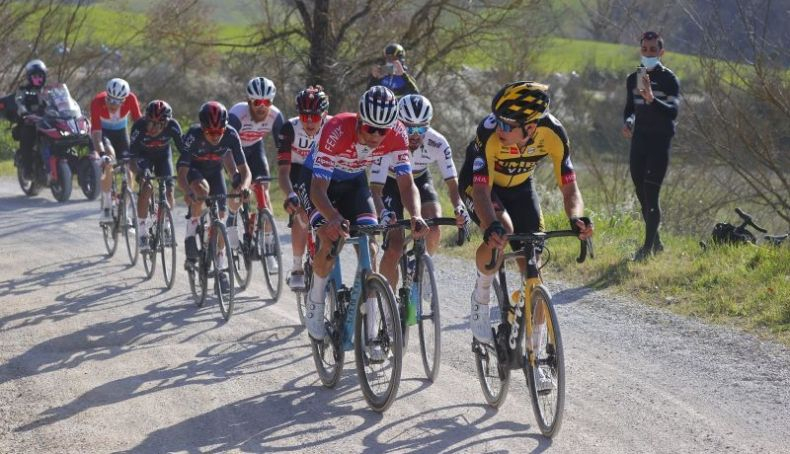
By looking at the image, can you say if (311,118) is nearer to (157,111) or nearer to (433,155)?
(433,155)

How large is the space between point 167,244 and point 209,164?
1.30 meters

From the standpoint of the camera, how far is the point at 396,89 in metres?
12.0

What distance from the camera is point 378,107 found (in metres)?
6.69

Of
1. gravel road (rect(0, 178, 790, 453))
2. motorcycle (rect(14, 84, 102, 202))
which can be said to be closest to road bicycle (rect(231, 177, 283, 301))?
gravel road (rect(0, 178, 790, 453))

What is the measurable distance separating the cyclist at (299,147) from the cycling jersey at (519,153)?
2451 mm

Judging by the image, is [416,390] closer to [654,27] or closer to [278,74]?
[654,27]

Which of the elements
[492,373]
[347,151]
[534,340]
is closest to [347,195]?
[347,151]

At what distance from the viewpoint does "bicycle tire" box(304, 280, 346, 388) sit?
7203 millimetres

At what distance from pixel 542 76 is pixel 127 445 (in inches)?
758

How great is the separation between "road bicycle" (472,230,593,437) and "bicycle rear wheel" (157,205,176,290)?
5175mm

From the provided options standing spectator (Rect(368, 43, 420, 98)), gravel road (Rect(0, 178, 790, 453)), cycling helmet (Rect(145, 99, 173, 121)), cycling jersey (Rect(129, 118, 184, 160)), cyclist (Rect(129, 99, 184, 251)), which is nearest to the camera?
gravel road (Rect(0, 178, 790, 453))

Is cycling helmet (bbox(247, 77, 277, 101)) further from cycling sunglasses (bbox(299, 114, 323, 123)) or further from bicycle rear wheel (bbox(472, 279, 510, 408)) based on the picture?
bicycle rear wheel (bbox(472, 279, 510, 408))

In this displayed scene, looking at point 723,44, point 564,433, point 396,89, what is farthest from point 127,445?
point 723,44

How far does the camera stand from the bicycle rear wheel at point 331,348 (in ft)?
23.6
